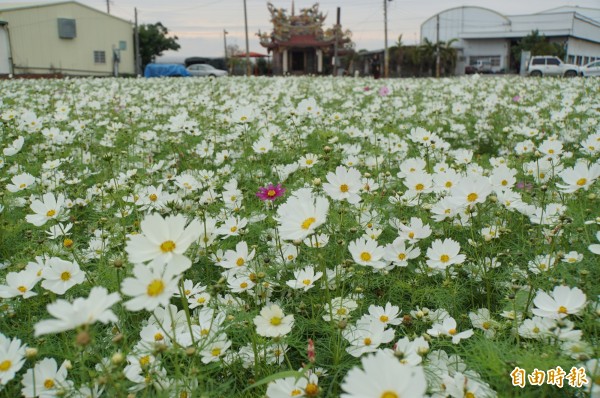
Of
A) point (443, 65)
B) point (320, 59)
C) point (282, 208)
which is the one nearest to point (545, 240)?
point (282, 208)

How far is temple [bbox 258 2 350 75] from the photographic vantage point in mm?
27984

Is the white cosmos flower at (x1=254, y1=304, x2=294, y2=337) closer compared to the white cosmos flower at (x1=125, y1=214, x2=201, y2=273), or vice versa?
the white cosmos flower at (x1=125, y1=214, x2=201, y2=273)

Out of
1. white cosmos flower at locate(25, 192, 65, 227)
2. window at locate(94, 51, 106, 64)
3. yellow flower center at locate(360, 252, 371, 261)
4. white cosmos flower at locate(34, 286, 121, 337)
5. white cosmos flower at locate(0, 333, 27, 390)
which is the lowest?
white cosmos flower at locate(0, 333, 27, 390)

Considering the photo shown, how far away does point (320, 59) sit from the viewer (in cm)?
2889

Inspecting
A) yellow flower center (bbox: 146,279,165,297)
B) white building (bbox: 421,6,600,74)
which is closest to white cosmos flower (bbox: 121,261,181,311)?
yellow flower center (bbox: 146,279,165,297)

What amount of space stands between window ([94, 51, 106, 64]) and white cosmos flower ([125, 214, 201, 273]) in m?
26.4

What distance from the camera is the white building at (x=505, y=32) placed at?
109 feet

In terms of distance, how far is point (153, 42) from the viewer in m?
32.6

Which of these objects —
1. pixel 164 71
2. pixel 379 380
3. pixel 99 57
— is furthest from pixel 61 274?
pixel 99 57

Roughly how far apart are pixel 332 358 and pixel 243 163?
1.74 meters

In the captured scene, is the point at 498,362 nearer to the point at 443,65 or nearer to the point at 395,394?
the point at 395,394

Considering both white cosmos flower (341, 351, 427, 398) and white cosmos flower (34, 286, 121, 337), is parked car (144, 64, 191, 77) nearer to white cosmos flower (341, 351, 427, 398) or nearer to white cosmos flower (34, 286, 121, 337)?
white cosmos flower (34, 286, 121, 337)

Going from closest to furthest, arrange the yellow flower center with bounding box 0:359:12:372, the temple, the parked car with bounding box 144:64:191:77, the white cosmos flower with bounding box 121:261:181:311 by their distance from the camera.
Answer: the white cosmos flower with bounding box 121:261:181:311, the yellow flower center with bounding box 0:359:12:372, the parked car with bounding box 144:64:191:77, the temple

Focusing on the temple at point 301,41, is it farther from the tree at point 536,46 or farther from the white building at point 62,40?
the tree at point 536,46
